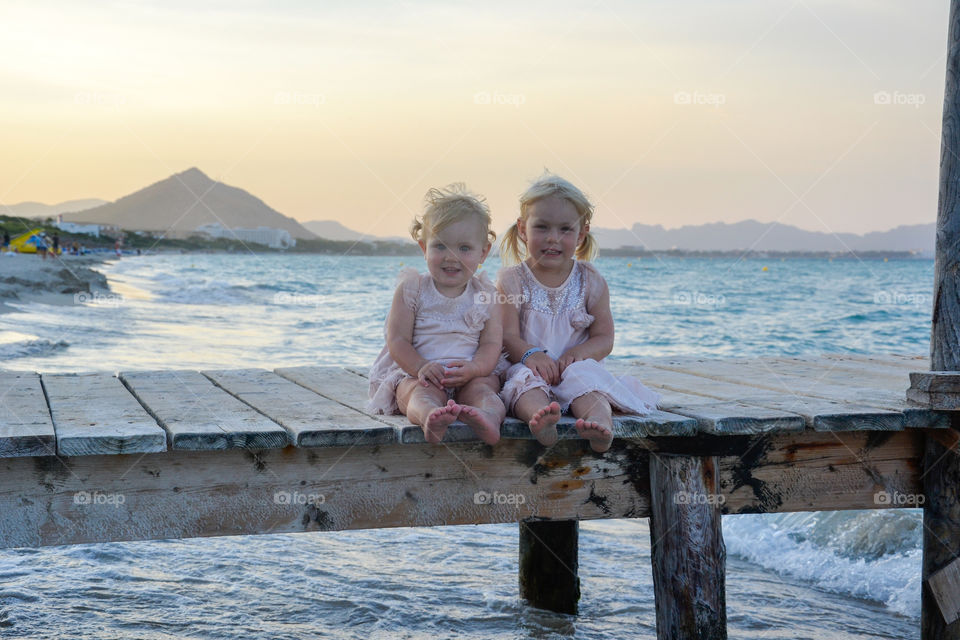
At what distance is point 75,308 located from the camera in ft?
74.1

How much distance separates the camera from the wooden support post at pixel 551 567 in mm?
5332

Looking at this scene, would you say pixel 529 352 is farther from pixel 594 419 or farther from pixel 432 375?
pixel 594 419

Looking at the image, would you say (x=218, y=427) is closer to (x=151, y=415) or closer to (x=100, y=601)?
(x=151, y=415)

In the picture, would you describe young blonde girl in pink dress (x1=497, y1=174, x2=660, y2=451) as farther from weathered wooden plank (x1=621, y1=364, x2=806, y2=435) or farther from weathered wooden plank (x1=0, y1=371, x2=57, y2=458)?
weathered wooden plank (x1=0, y1=371, x2=57, y2=458)

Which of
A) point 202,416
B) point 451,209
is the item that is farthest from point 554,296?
point 202,416

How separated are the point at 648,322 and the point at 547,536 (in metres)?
22.8

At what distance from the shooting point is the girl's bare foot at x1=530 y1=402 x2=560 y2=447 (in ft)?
10.8

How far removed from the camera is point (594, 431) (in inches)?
133

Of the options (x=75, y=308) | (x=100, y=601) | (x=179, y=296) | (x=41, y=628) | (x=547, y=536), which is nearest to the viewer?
(x=41, y=628)

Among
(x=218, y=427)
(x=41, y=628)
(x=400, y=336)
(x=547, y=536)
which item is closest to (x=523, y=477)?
(x=400, y=336)

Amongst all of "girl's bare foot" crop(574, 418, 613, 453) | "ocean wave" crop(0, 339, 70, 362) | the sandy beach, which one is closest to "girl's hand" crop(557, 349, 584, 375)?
"girl's bare foot" crop(574, 418, 613, 453)

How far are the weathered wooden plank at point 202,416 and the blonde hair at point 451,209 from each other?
1.08m

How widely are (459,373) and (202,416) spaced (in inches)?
40.1

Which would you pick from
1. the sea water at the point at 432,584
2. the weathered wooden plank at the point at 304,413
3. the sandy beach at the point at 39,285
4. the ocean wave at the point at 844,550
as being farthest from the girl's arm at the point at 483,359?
the sandy beach at the point at 39,285
